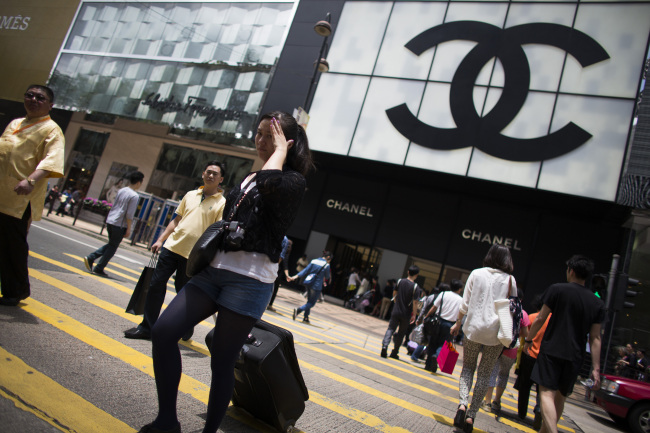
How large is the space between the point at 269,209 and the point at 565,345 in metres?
3.25

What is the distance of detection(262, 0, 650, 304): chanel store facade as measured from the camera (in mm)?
14758

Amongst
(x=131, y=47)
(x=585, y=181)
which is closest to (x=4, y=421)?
(x=585, y=181)

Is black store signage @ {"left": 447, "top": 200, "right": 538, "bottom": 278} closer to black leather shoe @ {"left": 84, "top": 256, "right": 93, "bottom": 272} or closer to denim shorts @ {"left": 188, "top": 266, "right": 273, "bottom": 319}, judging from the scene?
black leather shoe @ {"left": 84, "top": 256, "right": 93, "bottom": 272}

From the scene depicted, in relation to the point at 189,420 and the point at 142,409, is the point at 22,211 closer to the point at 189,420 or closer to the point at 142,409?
the point at 142,409

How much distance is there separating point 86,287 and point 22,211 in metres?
2.45

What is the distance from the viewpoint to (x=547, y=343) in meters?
3.94

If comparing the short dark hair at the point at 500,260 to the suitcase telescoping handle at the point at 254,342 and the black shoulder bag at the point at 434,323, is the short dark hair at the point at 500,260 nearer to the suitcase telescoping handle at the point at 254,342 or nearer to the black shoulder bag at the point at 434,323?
the suitcase telescoping handle at the point at 254,342

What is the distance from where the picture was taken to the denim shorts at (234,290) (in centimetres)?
209

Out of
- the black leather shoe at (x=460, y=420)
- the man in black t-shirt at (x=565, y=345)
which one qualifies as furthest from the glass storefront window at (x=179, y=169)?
the man in black t-shirt at (x=565, y=345)

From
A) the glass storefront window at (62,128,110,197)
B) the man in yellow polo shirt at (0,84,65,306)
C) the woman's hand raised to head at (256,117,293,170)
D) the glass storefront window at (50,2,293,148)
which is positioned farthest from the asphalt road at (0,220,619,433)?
the glass storefront window at (62,128,110,197)

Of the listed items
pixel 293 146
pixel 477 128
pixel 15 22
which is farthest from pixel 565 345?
pixel 15 22

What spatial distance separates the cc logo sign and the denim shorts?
15.3 meters

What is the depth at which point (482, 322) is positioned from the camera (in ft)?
14.3

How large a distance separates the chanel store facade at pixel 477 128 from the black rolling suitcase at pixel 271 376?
1453 centimetres
